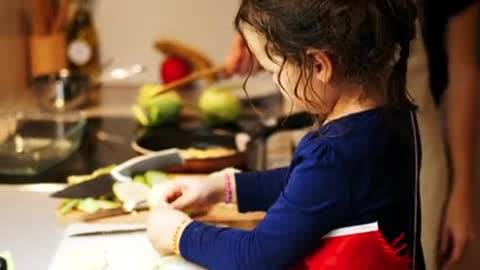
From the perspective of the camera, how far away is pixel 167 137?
1.43 metres

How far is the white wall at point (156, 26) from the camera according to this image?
188 cm

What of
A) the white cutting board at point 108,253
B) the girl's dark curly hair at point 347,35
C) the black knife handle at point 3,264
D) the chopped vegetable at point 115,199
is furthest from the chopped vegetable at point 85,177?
the girl's dark curly hair at point 347,35

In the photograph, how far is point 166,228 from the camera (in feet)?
3.07

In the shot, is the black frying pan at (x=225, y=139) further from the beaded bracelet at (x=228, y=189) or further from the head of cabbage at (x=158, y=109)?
the beaded bracelet at (x=228, y=189)

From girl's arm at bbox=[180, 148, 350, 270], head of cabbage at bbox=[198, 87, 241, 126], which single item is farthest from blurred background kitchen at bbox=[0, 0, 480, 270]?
girl's arm at bbox=[180, 148, 350, 270]

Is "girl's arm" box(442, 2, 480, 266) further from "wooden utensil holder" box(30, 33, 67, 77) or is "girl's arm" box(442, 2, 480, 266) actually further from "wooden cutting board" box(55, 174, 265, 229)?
"wooden utensil holder" box(30, 33, 67, 77)

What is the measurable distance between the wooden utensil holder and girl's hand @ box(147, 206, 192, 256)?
37.6 inches

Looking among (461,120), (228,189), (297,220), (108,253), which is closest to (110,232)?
(108,253)

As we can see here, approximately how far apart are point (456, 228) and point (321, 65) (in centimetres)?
53

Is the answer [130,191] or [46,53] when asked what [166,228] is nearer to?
[130,191]

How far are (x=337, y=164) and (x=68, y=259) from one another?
0.35 meters

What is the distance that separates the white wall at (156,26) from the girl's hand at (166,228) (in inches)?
38.8

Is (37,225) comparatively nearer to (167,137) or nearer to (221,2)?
(167,137)

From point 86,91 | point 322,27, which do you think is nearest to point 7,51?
point 86,91
